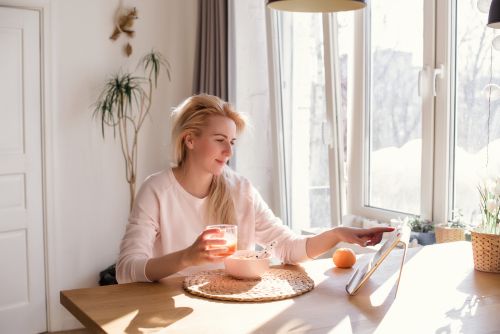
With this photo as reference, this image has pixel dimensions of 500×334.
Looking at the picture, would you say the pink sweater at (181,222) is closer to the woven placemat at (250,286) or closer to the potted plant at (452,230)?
the woven placemat at (250,286)

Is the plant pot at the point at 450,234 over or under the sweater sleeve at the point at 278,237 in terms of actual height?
under

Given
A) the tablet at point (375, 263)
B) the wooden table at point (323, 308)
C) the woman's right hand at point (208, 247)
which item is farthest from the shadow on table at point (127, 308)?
the tablet at point (375, 263)

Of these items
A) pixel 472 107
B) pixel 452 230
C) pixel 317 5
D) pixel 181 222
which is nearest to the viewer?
pixel 317 5

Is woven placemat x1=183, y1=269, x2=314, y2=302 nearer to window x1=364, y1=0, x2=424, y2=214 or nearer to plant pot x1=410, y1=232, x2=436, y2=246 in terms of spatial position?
plant pot x1=410, y1=232, x2=436, y2=246

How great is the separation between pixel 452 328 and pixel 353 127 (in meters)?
2.26

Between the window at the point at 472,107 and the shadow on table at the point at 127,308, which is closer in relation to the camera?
the shadow on table at the point at 127,308

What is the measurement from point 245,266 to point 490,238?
81 cm

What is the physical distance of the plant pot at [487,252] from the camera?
205 centimetres

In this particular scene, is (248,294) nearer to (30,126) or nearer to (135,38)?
(30,126)

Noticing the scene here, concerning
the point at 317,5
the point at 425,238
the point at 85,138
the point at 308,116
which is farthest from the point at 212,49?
the point at 317,5

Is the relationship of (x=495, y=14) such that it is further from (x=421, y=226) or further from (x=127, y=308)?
(x=127, y=308)

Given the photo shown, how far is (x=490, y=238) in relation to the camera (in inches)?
81.4

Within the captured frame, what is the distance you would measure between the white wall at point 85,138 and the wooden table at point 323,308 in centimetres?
248

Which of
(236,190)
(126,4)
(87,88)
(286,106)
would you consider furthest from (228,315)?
(126,4)
